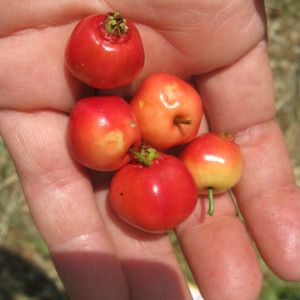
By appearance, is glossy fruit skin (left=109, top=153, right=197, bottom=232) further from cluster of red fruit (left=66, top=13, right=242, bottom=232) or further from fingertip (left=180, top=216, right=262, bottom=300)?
fingertip (left=180, top=216, right=262, bottom=300)

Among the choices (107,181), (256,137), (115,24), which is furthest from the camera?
(256,137)

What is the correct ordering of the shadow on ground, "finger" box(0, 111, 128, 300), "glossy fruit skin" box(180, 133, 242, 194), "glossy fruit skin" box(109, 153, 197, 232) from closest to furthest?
"finger" box(0, 111, 128, 300) → "glossy fruit skin" box(109, 153, 197, 232) → "glossy fruit skin" box(180, 133, 242, 194) → the shadow on ground

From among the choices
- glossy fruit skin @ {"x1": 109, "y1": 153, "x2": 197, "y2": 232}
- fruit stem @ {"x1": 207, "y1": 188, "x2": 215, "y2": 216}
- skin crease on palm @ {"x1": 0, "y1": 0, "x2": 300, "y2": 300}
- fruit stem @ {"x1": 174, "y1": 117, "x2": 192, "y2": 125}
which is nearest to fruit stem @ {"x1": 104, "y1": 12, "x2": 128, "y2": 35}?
skin crease on palm @ {"x1": 0, "y1": 0, "x2": 300, "y2": 300}

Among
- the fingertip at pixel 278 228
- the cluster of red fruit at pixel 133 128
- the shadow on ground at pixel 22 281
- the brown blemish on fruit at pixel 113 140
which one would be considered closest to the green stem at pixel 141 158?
the cluster of red fruit at pixel 133 128

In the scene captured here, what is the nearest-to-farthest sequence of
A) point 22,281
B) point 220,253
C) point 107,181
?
point 220,253, point 107,181, point 22,281

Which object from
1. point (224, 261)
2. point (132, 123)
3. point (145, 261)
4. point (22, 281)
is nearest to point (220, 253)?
point (224, 261)

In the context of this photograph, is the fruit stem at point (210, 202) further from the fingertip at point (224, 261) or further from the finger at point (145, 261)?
the finger at point (145, 261)

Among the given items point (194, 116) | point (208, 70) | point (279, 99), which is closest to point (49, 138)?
point (194, 116)

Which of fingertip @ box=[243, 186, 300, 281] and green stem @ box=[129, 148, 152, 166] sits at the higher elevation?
green stem @ box=[129, 148, 152, 166]

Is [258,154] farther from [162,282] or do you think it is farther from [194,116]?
[162,282]

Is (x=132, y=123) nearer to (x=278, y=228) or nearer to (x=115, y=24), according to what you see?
(x=115, y=24)
